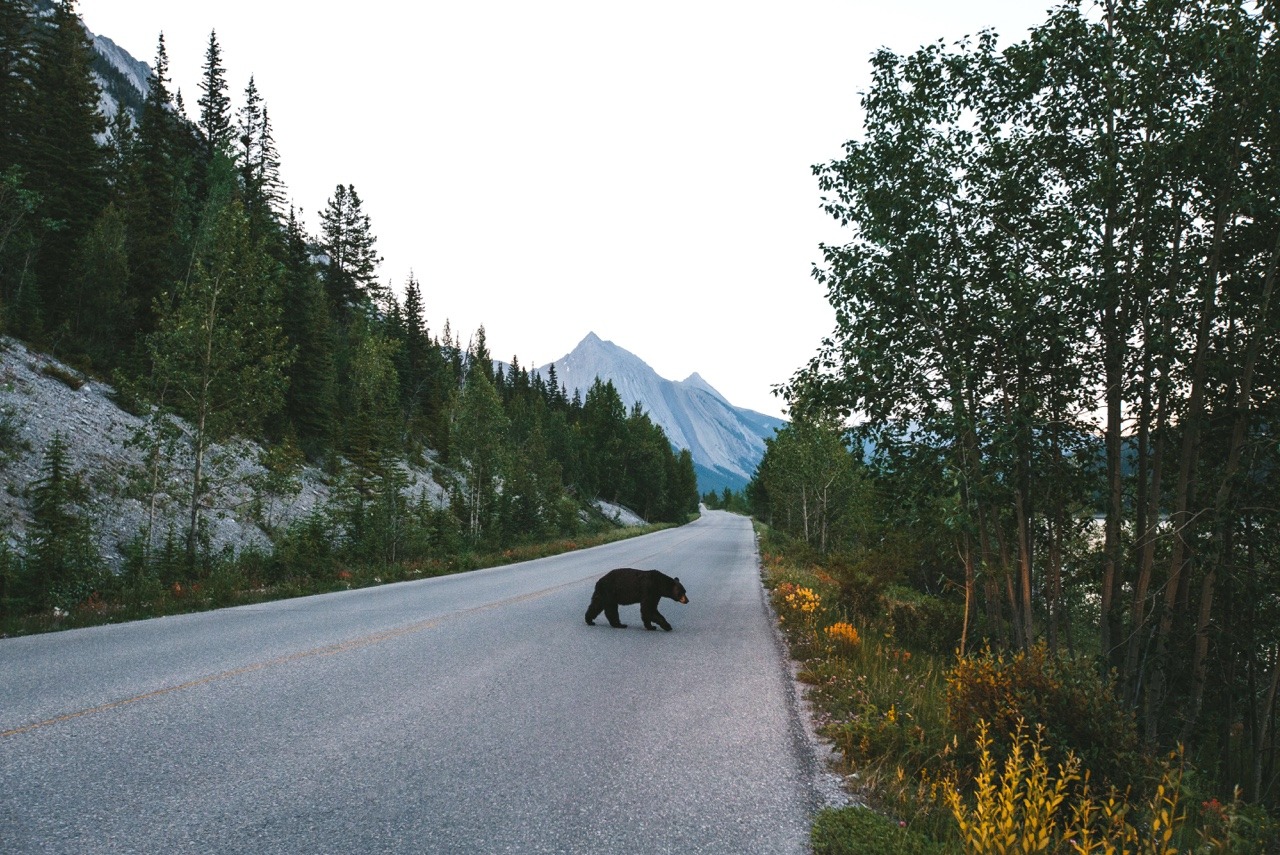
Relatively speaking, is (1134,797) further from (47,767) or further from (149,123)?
(149,123)

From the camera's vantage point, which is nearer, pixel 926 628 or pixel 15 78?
pixel 926 628

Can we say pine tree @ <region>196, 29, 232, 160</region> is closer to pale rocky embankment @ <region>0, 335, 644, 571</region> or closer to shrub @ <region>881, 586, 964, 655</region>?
pale rocky embankment @ <region>0, 335, 644, 571</region>

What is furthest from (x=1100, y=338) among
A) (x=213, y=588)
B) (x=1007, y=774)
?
(x=213, y=588)

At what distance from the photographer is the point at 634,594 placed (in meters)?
11.3

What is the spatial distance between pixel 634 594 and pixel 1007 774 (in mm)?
8472

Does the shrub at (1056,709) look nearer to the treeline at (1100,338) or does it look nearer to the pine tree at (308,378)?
the treeline at (1100,338)

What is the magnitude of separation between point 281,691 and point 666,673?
419 centimetres

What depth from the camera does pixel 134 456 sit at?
21.8m

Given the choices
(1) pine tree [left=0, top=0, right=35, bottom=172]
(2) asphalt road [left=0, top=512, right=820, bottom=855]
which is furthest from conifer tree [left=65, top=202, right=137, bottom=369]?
(2) asphalt road [left=0, top=512, right=820, bottom=855]

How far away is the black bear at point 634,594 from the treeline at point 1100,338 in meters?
3.95

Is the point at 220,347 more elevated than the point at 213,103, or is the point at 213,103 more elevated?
the point at 213,103

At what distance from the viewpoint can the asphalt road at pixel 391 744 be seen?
358cm

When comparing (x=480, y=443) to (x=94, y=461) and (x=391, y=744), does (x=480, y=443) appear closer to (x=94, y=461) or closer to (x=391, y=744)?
(x=94, y=461)

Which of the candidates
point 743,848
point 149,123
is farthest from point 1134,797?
point 149,123
